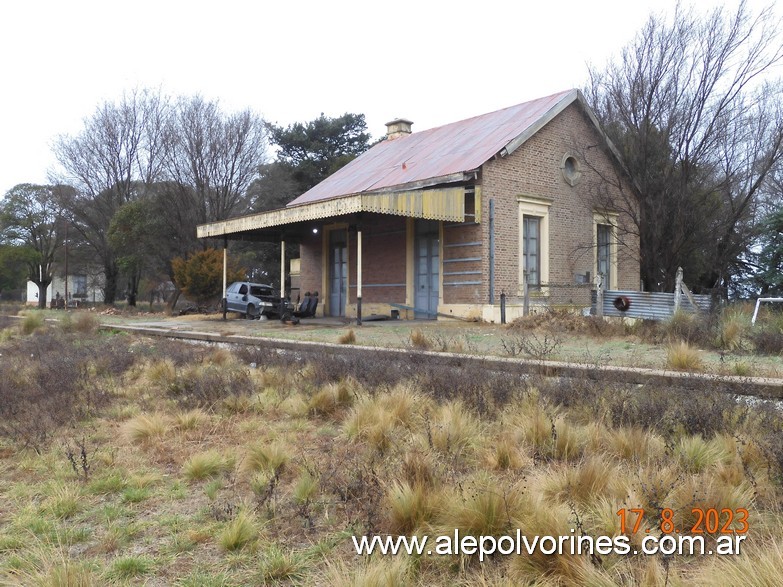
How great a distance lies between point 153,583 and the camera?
2848 millimetres

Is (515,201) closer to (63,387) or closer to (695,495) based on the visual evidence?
(63,387)

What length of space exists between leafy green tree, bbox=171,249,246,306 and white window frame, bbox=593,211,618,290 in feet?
47.4

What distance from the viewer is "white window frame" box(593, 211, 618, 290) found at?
19.7m

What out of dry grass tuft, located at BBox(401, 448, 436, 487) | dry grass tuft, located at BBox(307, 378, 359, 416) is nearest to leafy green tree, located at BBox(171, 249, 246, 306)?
dry grass tuft, located at BBox(307, 378, 359, 416)

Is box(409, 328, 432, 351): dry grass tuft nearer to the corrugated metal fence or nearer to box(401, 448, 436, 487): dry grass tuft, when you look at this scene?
box(401, 448, 436, 487): dry grass tuft

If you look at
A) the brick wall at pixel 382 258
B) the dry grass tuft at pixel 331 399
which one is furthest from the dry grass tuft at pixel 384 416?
the brick wall at pixel 382 258

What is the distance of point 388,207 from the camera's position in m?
14.5

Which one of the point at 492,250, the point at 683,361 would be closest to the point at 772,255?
the point at 492,250

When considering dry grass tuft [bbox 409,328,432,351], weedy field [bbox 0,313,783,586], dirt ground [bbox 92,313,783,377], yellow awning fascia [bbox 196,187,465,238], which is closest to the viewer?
weedy field [bbox 0,313,783,586]

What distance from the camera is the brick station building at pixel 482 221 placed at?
1652 centimetres

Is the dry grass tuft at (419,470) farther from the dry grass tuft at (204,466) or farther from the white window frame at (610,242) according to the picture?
the white window frame at (610,242)

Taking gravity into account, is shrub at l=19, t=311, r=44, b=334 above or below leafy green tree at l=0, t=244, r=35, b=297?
below

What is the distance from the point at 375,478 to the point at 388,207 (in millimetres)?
11243
